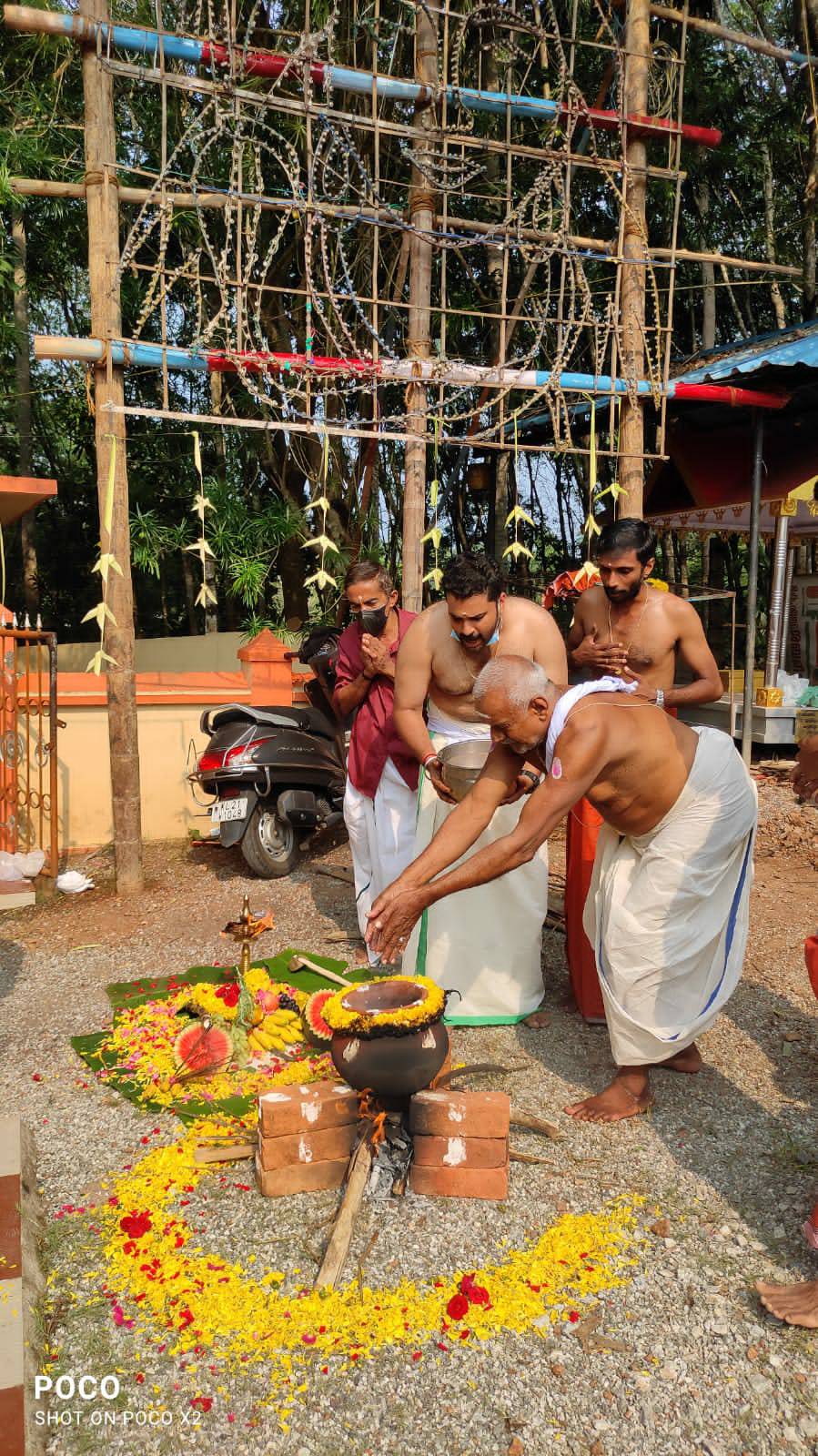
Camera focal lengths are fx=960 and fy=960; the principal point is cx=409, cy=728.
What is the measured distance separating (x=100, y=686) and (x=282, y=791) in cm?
166

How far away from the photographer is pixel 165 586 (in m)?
14.5

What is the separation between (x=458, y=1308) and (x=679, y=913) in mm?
1358

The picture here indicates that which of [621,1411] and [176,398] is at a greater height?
[176,398]

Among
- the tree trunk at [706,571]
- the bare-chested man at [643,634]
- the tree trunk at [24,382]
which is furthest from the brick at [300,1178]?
the tree trunk at [706,571]

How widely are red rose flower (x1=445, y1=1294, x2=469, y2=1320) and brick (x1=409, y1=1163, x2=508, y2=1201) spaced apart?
17.5 inches

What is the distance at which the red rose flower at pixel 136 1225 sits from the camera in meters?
2.55

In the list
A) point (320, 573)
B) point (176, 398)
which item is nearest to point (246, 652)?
point (320, 573)

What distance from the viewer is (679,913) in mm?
3084

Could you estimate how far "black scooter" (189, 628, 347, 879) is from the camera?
233 inches

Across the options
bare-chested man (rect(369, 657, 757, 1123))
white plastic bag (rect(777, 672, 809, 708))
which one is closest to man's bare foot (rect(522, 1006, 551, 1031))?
bare-chested man (rect(369, 657, 757, 1123))

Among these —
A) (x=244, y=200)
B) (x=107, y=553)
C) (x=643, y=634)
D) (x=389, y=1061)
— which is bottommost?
(x=389, y=1061)

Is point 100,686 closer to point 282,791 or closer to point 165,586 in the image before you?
point 282,791

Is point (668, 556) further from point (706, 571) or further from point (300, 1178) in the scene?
point (300, 1178)

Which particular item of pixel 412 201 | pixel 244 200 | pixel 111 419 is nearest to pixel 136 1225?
pixel 111 419
